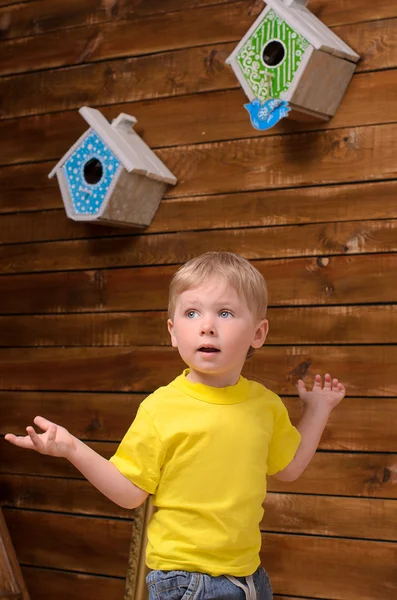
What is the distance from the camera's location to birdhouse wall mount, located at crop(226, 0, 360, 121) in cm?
225

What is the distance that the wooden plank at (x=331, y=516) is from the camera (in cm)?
231

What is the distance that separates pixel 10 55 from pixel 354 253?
138cm

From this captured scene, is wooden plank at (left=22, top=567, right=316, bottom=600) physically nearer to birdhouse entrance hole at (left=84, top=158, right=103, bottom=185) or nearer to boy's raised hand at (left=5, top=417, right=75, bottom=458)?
birdhouse entrance hole at (left=84, top=158, right=103, bottom=185)

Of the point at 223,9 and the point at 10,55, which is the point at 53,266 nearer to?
the point at 10,55

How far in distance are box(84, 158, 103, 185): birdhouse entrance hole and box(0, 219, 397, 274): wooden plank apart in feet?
0.64

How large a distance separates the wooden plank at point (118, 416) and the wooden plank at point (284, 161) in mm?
590

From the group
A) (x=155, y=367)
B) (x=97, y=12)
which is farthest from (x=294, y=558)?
(x=97, y=12)

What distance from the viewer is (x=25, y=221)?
292 cm

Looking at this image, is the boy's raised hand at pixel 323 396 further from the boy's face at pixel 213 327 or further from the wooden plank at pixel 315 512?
the wooden plank at pixel 315 512

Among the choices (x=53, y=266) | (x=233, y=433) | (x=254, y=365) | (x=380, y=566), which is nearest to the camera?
(x=233, y=433)

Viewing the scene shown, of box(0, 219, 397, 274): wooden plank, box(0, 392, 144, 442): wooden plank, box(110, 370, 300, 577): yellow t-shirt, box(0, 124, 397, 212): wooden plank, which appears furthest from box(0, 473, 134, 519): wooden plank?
box(110, 370, 300, 577): yellow t-shirt

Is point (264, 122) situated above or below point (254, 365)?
above

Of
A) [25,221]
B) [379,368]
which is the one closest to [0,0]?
[25,221]

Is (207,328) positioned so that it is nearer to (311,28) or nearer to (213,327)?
(213,327)
